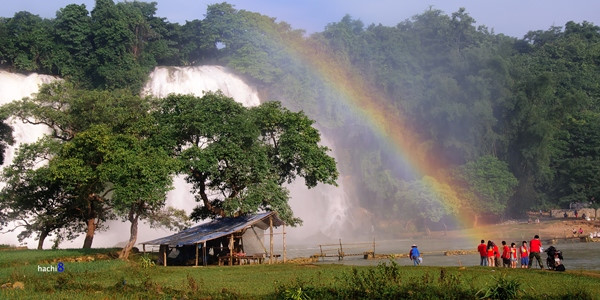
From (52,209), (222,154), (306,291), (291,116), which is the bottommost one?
(306,291)

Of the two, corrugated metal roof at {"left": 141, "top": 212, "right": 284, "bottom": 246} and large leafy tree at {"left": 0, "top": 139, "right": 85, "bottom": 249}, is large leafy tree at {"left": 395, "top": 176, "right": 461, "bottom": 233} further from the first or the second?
large leafy tree at {"left": 0, "top": 139, "right": 85, "bottom": 249}

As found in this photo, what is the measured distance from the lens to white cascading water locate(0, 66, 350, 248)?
45656 mm

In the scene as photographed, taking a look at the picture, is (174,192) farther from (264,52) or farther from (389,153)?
(389,153)

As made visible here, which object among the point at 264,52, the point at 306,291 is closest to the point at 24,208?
the point at 306,291

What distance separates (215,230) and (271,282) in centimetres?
954

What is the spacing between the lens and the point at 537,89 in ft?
219

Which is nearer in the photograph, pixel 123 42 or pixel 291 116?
pixel 291 116

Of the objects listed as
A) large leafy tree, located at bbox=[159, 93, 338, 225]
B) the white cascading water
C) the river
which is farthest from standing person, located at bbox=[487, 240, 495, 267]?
the white cascading water

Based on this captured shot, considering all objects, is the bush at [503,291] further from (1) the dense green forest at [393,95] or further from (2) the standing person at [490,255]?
(1) the dense green forest at [393,95]

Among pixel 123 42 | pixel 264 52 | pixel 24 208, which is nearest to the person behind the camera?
pixel 24 208

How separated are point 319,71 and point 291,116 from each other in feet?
118

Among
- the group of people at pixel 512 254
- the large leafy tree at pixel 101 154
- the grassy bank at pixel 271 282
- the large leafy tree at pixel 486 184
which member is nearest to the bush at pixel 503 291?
the grassy bank at pixel 271 282

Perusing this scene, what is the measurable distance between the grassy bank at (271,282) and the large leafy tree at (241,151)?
5295mm

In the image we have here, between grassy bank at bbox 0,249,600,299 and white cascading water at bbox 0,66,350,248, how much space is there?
1829 centimetres
